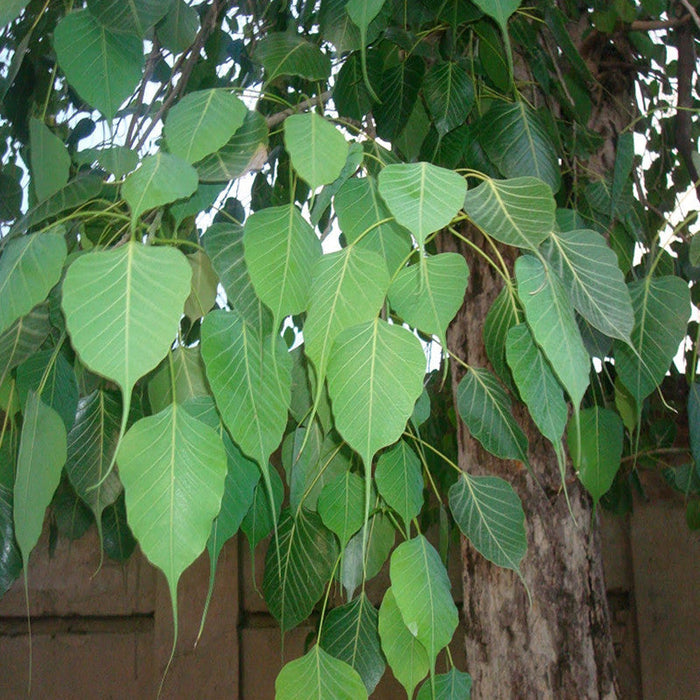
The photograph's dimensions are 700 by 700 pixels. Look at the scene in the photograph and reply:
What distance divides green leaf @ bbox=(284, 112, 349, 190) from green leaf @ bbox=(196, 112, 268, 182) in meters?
0.07

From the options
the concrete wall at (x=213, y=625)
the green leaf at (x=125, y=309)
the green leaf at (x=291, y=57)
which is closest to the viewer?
the green leaf at (x=125, y=309)

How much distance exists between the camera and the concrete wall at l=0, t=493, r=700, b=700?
1771 millimetres

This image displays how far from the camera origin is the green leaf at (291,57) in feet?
2.23

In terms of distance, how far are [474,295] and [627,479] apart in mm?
806

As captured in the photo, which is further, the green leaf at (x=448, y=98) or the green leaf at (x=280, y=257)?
the green leaf at (x=448, y=98)

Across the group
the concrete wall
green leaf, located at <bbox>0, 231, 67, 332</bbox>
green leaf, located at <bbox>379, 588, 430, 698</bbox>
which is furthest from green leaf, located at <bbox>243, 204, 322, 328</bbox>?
the concrete wall

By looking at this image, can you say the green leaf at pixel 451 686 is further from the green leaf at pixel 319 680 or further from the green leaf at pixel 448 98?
the green leaf at pixel 448 98

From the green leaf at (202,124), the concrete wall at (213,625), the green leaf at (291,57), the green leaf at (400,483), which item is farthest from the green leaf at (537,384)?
the concrete wall at (213,625)

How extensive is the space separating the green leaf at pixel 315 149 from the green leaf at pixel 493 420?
0.74 ft

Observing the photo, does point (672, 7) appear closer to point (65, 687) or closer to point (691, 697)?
point (691, 697)

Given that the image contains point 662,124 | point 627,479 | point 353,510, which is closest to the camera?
point 353,510

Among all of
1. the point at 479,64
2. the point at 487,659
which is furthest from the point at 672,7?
the point at 487,659

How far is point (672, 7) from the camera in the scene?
122 cm

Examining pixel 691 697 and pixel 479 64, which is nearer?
pixel 479 64
